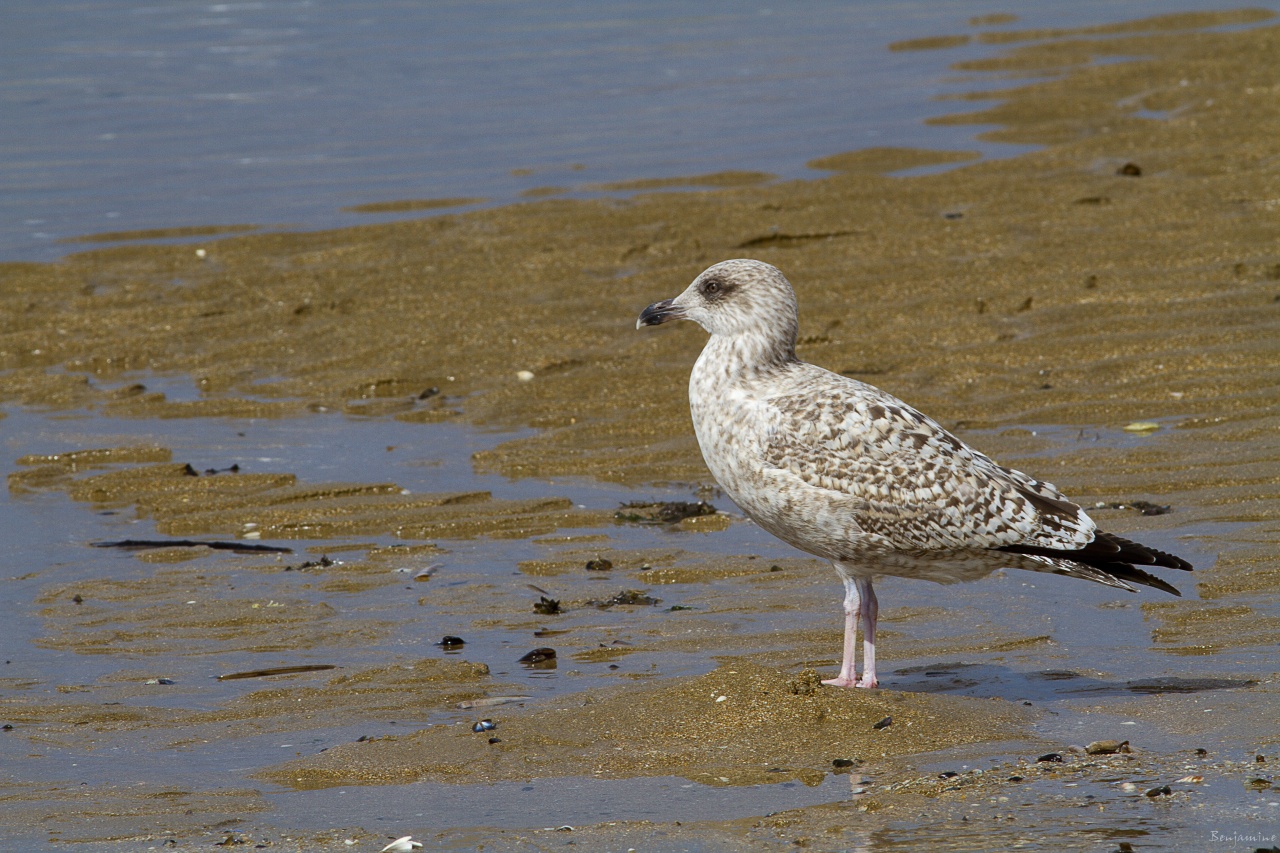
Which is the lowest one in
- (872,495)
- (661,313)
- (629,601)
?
(629,601)

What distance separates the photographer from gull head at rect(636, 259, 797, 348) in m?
6.52

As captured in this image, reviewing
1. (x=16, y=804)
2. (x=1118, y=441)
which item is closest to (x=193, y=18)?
(x=1118, y=441)

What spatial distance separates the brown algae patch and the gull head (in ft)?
4.54

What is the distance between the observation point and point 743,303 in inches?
258

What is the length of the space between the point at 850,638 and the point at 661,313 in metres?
1.69

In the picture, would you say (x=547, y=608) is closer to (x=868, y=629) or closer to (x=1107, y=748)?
(x=868, y=629)

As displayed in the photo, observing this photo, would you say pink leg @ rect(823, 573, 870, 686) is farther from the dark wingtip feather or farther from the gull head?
the gull head

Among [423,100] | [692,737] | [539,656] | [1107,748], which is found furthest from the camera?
[423,100]

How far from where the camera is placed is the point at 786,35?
22.5m

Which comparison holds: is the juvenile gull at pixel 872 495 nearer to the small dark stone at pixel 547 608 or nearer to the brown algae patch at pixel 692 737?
the brown algae patch at pixel 692 737

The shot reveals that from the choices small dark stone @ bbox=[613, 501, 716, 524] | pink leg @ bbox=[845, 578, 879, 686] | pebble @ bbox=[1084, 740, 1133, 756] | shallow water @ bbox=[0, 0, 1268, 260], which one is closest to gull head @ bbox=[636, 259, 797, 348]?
pink leg @ bbox=[845, 578, 879, 686]

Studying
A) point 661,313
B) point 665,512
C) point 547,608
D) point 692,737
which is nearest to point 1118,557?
point 692,737

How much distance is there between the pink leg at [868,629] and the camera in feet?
19.7

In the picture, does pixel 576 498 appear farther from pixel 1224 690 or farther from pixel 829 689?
pixel 1224 690
